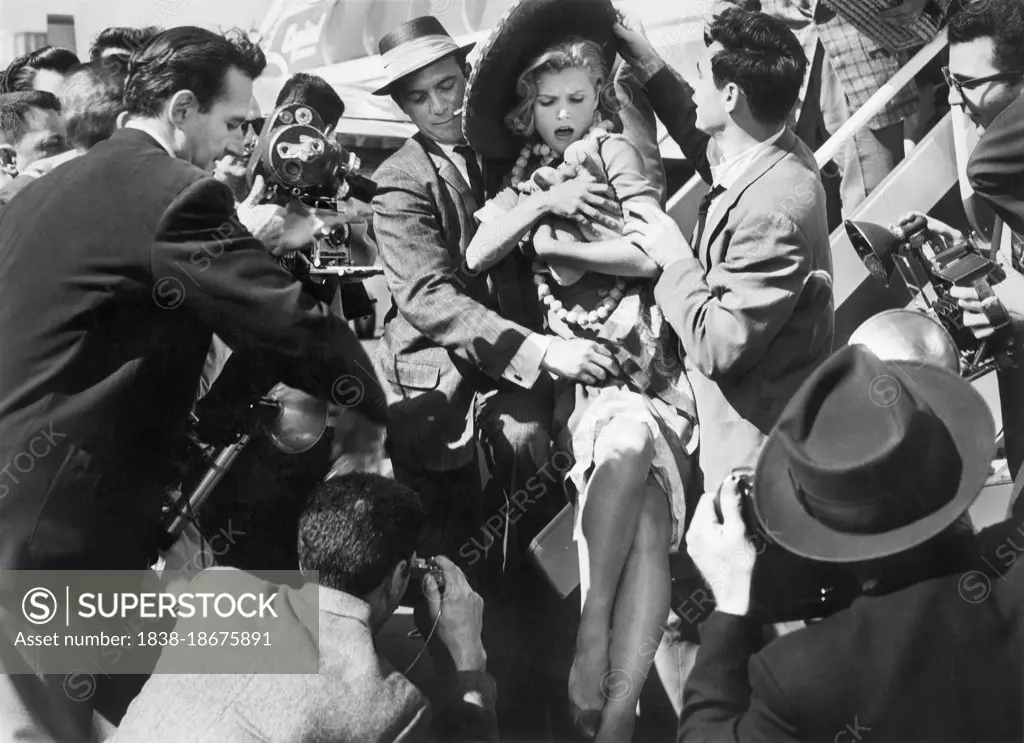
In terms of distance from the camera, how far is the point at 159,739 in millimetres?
2926

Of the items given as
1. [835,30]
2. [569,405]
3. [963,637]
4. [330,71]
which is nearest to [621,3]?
[835,30]

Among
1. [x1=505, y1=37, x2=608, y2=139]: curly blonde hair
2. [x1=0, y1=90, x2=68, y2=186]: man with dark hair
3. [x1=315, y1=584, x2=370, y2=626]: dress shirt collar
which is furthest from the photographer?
[x1=0, y1=90, x2=68, y2=186]: man with dark hair

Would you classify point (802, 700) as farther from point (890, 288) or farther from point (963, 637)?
point (890, 288)

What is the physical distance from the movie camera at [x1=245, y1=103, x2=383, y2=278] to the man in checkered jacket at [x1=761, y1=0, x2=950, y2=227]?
1423 millimetres

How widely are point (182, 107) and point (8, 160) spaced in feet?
3.99

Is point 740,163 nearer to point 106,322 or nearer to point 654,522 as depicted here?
point 654,522

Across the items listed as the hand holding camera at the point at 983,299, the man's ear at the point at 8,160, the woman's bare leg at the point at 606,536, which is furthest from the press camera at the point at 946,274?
the man's ear at the point at 8,160

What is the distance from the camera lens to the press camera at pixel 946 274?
3.71m

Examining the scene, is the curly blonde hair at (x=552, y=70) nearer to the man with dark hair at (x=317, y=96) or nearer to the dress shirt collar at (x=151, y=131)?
the man with dark hair at (x=317, y=96)

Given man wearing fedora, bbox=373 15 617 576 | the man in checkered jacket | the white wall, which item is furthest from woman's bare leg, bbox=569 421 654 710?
the white wall

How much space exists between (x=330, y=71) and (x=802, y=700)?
2.55 metres

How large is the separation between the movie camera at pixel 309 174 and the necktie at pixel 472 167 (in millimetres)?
341

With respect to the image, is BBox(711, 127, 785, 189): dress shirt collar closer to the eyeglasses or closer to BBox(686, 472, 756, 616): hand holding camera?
the eyeglasses

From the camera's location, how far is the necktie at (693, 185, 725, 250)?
3813 mm
